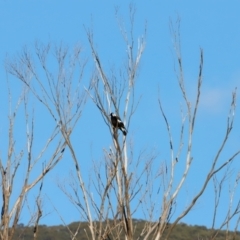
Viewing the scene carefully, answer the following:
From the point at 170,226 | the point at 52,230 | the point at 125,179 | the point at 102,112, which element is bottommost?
the point at 170,226

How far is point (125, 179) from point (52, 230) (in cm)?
3704

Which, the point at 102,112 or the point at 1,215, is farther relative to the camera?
the point at 1,215

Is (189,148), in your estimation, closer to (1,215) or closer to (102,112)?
(102,112)

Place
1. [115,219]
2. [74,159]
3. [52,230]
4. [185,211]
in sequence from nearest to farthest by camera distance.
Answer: [185,211]
[74,159]
[115,219]
[52,230]

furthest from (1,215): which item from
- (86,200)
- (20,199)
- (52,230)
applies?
(52,230)

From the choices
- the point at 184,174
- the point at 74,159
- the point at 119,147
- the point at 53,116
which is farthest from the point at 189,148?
the point at 53,116

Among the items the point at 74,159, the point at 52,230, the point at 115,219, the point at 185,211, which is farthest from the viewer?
the point at 52,230

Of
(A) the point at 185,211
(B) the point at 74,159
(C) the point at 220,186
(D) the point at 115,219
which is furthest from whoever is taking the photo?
(C) the point at 220,186

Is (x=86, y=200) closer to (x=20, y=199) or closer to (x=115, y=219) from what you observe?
(x=115, y=219)

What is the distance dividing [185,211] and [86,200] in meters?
1.27

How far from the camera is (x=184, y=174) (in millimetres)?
6527

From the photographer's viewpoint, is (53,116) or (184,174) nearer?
(184,174)

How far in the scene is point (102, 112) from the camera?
22.1 feet

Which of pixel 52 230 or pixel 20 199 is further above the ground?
pixel 52 230
